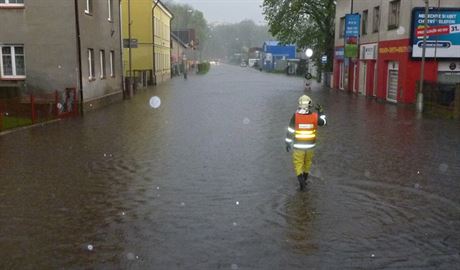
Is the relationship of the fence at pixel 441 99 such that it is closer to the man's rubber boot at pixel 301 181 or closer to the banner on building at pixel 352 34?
the banner on building at pixel 352 34

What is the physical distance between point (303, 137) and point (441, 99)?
15.1 m

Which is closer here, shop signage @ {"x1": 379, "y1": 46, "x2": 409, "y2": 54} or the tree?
shop signage @ {"x1": 379, "y1": 46, "x2": 409, "y2": 54}

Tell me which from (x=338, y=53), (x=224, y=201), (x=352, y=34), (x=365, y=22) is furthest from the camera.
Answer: (x=338, y=53)

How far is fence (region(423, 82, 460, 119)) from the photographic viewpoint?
20.8 meters

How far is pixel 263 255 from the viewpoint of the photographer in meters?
6.21

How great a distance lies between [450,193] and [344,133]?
7456 mm

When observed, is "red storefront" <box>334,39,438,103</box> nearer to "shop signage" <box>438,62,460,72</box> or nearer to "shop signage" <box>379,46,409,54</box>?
"shop signage" <box>379,46,409,54</box>

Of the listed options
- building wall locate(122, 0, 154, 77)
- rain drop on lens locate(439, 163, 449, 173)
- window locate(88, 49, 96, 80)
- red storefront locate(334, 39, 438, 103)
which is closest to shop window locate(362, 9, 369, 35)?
red storefront locate(334, 39, 438, 103)

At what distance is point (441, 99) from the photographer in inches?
878

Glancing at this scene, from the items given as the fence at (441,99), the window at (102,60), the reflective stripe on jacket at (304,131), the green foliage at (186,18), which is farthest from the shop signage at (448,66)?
the green foliage at (186,18)

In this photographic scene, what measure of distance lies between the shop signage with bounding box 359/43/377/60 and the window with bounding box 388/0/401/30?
9.55 ft

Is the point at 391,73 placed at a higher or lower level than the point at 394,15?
lower

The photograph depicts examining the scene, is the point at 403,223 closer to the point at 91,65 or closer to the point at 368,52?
the point at 91,65

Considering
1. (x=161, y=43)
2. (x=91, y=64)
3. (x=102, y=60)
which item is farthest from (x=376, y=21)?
(x=161, y=43)
